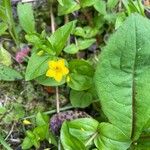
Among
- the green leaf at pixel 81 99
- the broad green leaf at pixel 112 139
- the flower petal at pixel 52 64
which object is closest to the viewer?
the broad green leaf at pixel 112 139

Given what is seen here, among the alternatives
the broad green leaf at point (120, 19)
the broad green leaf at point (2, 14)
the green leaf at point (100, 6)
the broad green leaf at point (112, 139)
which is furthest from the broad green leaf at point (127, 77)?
the broad green leaf at point (2, 14)

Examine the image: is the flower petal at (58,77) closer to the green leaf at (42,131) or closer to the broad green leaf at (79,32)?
the green leaf at (42,131)

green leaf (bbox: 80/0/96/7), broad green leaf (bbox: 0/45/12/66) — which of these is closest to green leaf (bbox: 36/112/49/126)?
broad green leaf (bbox: 0/45/12/66)

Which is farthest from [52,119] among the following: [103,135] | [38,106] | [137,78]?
[137,78]

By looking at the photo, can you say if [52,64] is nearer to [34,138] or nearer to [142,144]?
[34,138]

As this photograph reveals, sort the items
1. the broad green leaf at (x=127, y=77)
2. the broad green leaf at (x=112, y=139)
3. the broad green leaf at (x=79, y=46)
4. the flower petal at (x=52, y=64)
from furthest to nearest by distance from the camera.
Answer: the broad green leaf at (x=79, y=46) → the flower petal at (x=52, y=64) → the broad green leaf at (x=112, y=139) → the broad green leaf at (x=127, y=77)

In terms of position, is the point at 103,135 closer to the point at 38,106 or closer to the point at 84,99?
the point at 84,99

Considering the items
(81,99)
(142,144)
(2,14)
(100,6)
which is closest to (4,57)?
(2,14)

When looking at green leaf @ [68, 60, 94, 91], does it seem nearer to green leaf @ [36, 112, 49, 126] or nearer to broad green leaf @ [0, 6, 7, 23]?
green leaf @ [36, 112, 49, 126]
